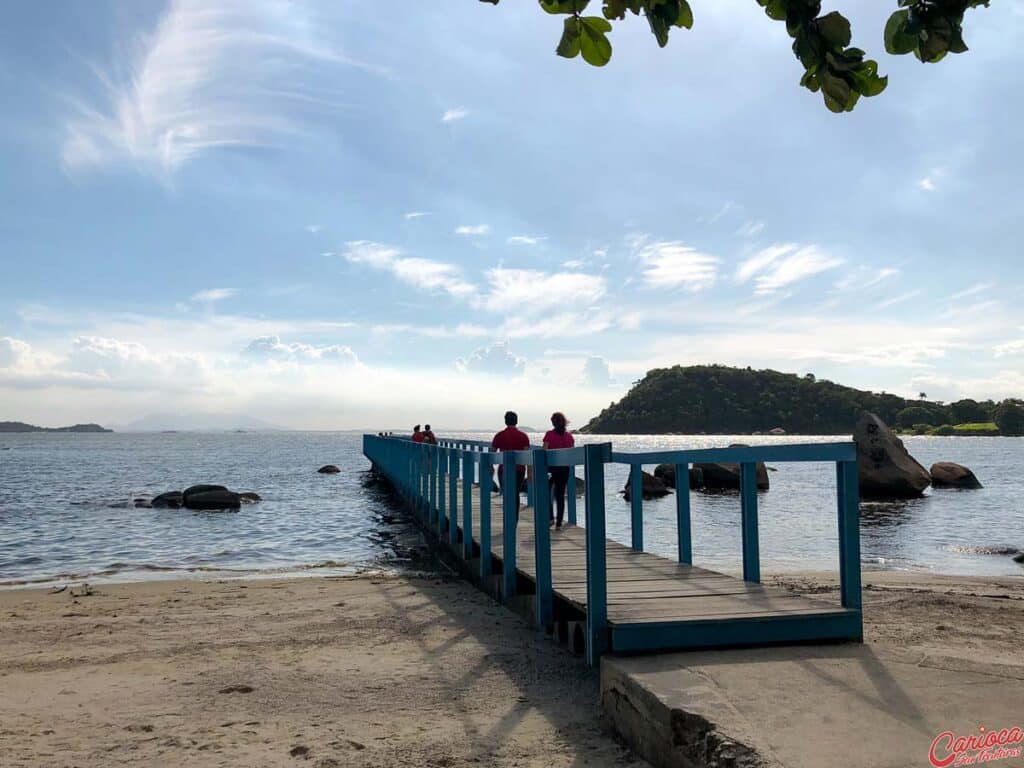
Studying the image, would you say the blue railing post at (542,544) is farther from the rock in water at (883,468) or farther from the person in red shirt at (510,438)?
the rock in water at (883,468)

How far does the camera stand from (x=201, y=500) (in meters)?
24.1

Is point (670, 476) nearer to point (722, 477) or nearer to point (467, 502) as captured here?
point (722, 477)

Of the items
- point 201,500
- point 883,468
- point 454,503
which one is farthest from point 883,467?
point 201,500

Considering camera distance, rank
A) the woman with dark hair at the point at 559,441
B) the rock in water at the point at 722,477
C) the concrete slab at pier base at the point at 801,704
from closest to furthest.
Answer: the concrete slab at pier base at the point at 801,704, the woman with dark hair at the point at 559,441, the rock in water at the point at 722,477

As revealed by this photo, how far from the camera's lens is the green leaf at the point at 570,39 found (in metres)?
2.51

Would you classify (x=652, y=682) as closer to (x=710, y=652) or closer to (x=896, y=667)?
(x=710, y=652)

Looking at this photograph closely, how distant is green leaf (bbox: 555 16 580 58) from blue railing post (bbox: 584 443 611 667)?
8.64ft

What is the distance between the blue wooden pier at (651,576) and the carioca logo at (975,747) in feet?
5.16

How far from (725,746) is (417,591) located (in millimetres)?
6874

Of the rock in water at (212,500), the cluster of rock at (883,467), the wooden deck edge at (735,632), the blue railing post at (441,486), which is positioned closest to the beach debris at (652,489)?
the cluster of rock at (883,467)

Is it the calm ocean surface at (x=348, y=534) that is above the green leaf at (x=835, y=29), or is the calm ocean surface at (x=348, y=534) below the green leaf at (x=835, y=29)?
below

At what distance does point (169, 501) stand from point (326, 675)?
70.0ft

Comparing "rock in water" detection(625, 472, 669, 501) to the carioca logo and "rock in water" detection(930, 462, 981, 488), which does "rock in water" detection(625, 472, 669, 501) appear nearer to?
"rock in water" detection(930, 462, 981, 488)

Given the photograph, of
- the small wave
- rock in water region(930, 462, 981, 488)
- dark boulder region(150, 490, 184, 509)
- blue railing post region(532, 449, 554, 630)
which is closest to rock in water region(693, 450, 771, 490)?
rock in water region(930, 462, 981, 488)
